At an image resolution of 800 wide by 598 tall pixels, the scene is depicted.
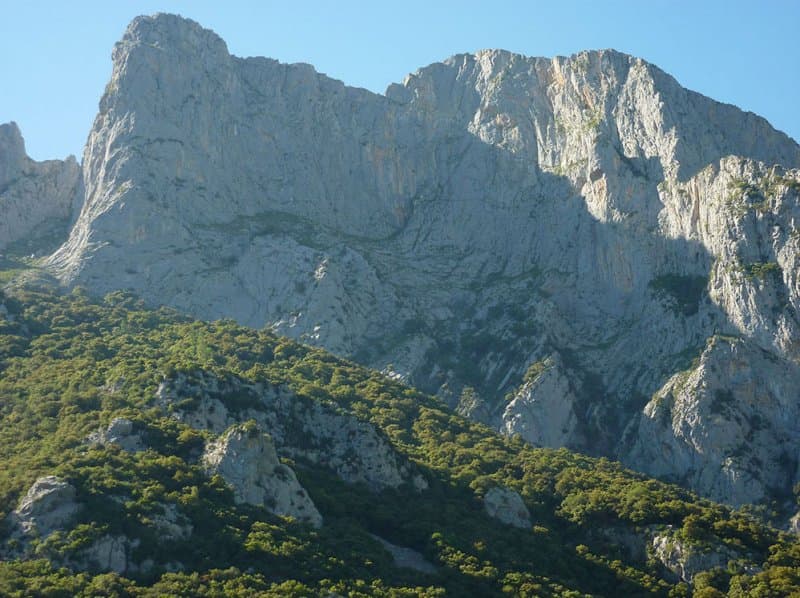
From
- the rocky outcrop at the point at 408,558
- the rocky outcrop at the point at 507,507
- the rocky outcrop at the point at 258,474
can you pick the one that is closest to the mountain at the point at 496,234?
the rocky outcrop at the point at 507,507

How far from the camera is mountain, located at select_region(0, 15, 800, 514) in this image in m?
130

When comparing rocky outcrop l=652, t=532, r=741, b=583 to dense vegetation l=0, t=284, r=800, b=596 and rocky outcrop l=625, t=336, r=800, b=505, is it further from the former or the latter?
rocky outcrop l=625, t=336, r=800, b=505

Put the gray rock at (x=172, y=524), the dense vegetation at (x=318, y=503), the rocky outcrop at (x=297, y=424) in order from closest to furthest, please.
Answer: the dense vegetation at (x=318, y=503) → the gray rock at (x=172, y=524) → the rocky outcrop at (x=297, y=424)

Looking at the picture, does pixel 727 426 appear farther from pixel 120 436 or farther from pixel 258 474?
pixel 120 436

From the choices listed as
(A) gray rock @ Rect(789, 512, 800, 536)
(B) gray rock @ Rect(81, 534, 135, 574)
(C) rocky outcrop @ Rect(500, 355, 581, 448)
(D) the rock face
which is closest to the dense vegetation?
(B) gray rock @ Rect(81, 534, 135, 574)

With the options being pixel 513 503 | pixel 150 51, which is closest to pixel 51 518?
pixel 513 503

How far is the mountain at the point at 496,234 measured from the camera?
12962 cm

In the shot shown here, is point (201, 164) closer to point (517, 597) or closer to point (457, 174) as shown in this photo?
point (457, 174)

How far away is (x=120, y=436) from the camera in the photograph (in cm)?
9400

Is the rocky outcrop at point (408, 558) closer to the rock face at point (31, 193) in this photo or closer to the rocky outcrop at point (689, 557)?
the rocky outcrop at point (689, 557)

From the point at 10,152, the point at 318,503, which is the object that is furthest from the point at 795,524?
the point at 10,152

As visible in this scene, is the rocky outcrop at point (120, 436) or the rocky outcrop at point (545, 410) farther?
the rocky outcrop at point (545, 410)

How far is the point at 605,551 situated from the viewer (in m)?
98.2

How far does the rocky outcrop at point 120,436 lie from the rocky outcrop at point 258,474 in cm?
483
